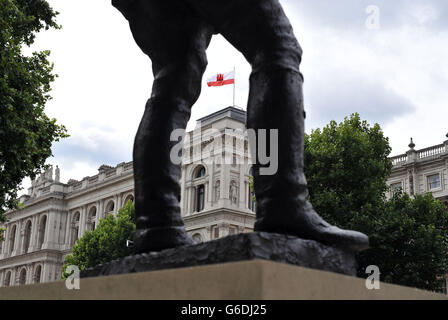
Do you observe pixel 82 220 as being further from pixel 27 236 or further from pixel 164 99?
pixel 164 99

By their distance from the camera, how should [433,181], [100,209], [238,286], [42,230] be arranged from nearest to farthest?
[238,286], [433,181], [100,209], [42,230]

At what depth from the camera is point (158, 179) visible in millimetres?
2498

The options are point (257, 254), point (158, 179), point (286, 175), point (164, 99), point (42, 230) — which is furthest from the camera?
point (42, 230)

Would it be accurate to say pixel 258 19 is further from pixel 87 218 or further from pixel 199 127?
pixel 87 218

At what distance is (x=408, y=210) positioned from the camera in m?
21.3

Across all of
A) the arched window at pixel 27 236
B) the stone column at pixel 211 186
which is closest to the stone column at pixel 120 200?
the stone column at pixel 211 186

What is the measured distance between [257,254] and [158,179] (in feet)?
2.87

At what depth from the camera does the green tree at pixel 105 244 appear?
102 feet

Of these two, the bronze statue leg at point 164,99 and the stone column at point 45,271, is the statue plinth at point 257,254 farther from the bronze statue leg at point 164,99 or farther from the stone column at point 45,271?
the stone column at point 45,271

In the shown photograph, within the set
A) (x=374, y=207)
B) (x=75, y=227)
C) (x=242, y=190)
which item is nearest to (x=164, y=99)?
(x=374, y=207)

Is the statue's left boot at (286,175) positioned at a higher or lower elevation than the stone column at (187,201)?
lower

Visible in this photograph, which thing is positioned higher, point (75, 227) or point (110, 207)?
point (110, 207)

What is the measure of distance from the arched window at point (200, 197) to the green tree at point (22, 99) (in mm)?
27349

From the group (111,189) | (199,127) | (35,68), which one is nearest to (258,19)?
(35,68)
